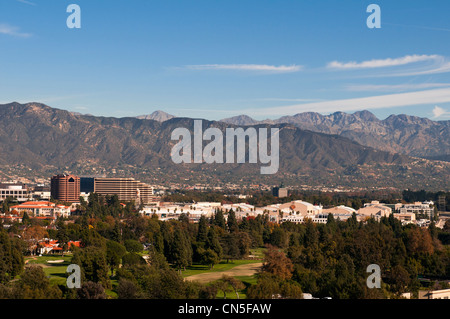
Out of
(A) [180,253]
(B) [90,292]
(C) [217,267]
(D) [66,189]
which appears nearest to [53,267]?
(A) [180,253]

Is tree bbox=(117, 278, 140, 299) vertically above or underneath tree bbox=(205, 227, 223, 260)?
above

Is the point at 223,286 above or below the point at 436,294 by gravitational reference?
above

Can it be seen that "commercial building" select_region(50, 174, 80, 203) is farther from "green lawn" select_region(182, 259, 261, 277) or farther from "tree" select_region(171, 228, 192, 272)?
"tree" select_region(171, 228, 192, 272)

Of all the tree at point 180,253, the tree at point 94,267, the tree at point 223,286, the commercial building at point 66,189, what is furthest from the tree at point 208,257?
the commercial building at point 66,189

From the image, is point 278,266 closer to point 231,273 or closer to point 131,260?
point 231,273

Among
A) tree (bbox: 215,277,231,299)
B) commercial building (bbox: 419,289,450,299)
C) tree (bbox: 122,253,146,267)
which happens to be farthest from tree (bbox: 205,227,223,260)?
commercial building (bbox: 419,289,450,299)
